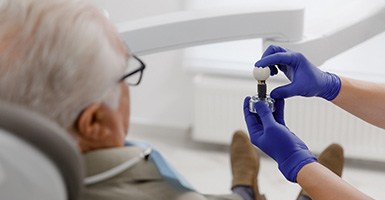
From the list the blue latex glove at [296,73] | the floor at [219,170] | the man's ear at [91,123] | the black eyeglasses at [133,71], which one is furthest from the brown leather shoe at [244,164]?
the man's ear at [91,123]

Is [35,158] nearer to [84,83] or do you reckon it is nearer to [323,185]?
[84,83]

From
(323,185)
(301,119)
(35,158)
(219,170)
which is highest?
(35,158)

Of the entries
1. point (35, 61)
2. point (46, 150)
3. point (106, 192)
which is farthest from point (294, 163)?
point (46, 150)

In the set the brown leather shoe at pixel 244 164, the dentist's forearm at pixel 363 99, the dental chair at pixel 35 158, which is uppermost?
the dental chair at pixel 35 158

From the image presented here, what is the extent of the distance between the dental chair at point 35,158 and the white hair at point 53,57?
0.60 ft

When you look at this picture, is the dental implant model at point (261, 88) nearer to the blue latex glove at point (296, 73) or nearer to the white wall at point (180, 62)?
the blue latex glove at point (296, 73)

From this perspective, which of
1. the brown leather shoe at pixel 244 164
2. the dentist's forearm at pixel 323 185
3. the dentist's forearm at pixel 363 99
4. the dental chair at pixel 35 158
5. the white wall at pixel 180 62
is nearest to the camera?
the dental chair at pixel 35 158

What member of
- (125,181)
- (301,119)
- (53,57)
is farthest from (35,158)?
(301,119)

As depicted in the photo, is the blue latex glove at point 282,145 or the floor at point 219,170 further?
the floor at point 219,170

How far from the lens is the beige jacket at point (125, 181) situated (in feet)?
3.14

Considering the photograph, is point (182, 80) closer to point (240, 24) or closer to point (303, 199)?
point (303, 199)

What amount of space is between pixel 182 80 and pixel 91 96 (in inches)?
85.0

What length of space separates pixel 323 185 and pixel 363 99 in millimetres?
357

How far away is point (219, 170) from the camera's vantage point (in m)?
2.90
